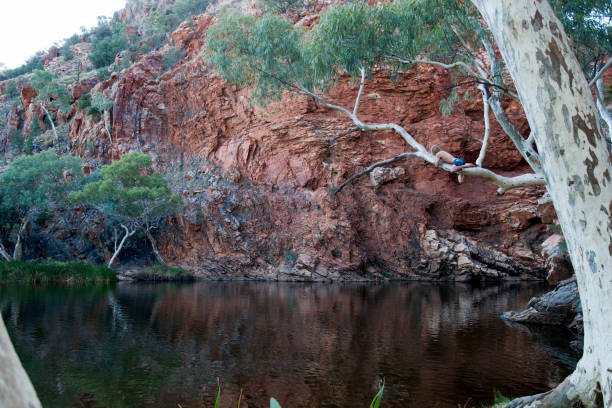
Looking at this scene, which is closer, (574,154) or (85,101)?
(574,154)

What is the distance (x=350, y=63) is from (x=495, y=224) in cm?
1991

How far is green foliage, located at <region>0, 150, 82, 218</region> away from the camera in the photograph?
2603 cm

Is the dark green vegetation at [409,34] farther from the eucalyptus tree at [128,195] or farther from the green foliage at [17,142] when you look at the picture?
the green foliage at [17,142]

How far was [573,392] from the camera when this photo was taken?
3.96 meters

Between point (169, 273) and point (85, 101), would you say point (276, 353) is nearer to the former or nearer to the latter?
point (169, 273)

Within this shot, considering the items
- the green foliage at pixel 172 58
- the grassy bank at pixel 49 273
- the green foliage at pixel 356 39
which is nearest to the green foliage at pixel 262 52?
the green foliage at pixel 356 39

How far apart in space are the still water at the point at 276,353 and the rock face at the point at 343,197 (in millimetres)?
11285

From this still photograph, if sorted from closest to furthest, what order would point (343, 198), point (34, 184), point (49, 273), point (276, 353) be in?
point (276, 353) < point (49, 273) < point (34, 184) < point (343, 198)

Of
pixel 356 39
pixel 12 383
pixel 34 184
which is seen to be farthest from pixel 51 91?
pixel 12 383

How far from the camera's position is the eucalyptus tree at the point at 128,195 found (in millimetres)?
24812

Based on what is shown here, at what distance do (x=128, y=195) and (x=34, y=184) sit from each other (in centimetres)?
719

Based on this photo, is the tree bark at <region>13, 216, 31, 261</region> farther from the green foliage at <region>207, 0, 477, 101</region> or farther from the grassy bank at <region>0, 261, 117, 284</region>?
the green foliage at <region>207, 0, 477, 101</region>

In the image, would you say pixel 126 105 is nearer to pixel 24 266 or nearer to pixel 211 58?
pixel 24 266

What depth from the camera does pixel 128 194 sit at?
24328mm
